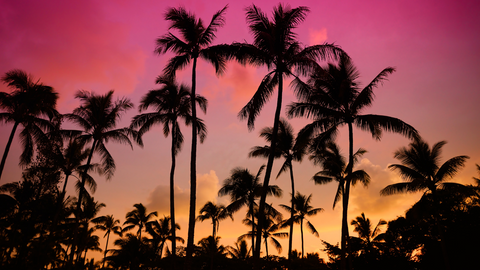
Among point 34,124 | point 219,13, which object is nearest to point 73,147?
point 34,124

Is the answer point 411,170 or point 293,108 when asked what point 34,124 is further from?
point 411,170

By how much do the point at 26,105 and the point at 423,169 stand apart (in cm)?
2965

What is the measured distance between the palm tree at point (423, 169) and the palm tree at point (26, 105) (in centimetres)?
2638

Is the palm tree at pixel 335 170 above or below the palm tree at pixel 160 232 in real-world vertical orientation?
above

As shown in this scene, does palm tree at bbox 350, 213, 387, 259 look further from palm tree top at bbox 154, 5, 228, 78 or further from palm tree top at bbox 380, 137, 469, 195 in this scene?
palm tree top at bbox 154, 5, 228, 78

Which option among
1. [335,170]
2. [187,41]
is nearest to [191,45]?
[187,41]

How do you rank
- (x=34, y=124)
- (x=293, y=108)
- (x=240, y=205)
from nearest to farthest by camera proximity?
(x=293, y=108), (x=34, y=124), (x=240, y=205)

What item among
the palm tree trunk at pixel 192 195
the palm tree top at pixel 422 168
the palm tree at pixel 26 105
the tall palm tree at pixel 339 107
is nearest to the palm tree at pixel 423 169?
the palm tree top at pixel 422 168

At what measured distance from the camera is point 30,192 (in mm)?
28641

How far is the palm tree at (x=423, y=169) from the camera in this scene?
20.9 meters

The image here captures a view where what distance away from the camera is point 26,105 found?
59.1 ft

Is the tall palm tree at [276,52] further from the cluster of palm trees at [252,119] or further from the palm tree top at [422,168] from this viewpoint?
the palm tree top at [422,168]

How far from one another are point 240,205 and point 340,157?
12.7 metres

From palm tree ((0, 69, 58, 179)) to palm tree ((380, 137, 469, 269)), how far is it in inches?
1039
